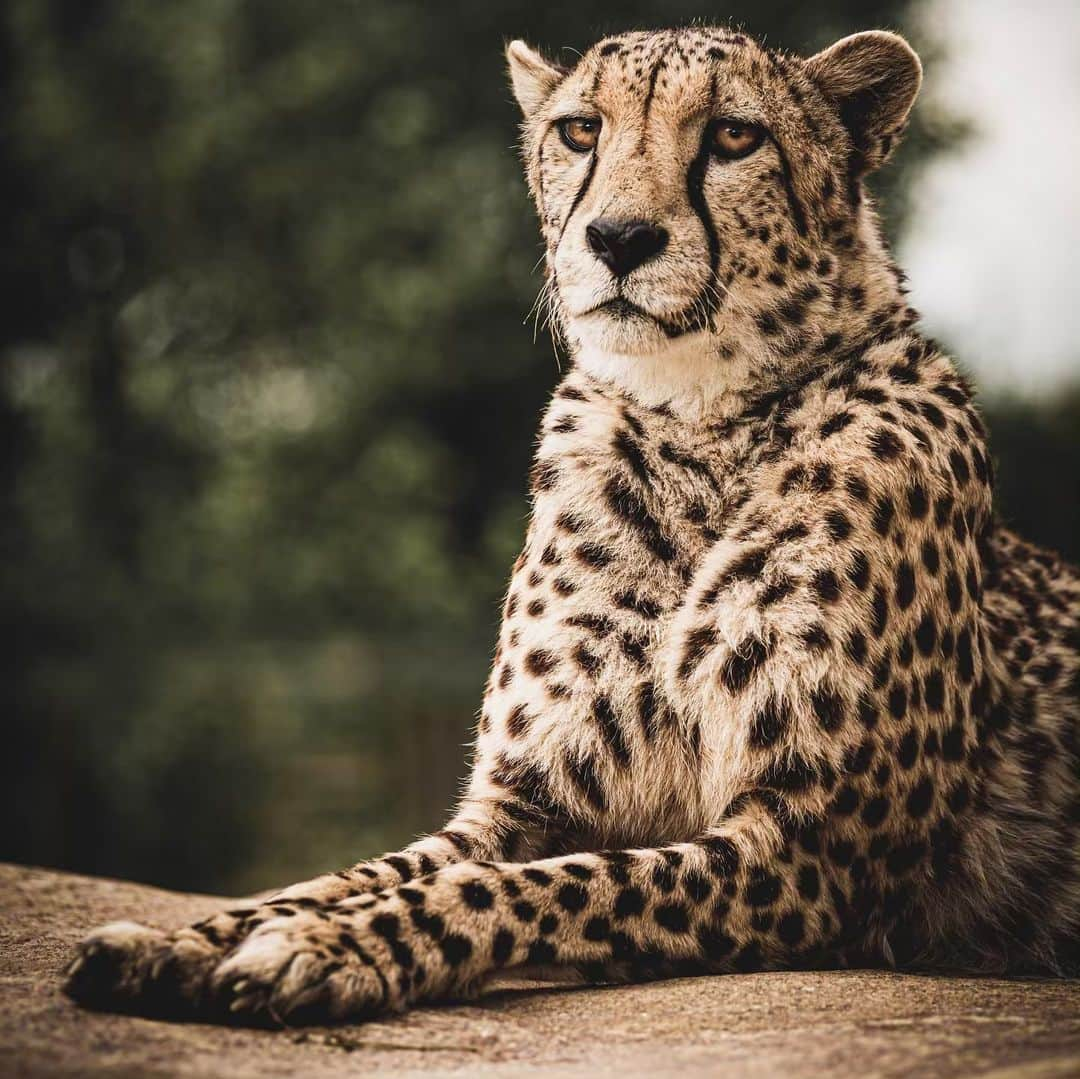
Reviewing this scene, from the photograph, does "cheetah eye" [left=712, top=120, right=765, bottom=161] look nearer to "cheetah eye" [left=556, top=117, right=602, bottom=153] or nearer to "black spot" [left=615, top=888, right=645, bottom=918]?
"cheetah eye" [left=556, top=117, right=602, bottom=153]

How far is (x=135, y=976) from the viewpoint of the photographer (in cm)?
275

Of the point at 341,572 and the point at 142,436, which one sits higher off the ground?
the point at 142,436

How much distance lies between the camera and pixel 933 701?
3.49 meters

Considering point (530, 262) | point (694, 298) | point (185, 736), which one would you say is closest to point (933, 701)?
point (694, 298)

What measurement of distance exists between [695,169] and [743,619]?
3.27 feet

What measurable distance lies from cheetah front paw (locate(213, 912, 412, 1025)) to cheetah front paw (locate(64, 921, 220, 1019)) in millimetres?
60

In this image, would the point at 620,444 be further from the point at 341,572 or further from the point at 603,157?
the point at 341,572

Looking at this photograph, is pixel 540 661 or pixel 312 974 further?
pixel 540 661

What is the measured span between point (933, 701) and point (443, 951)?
1178 millimetres

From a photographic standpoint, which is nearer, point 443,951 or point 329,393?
point 443,951

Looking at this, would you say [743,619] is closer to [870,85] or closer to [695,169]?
[695,169]

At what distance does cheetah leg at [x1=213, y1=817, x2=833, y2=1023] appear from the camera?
2.78 m

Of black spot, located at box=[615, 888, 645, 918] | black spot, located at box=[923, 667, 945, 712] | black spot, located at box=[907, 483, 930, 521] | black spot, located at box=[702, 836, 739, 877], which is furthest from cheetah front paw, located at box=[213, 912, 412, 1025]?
black spot, located at box=[907, 483, 930, 521]

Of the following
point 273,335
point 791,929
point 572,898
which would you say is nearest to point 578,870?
point 572,898
